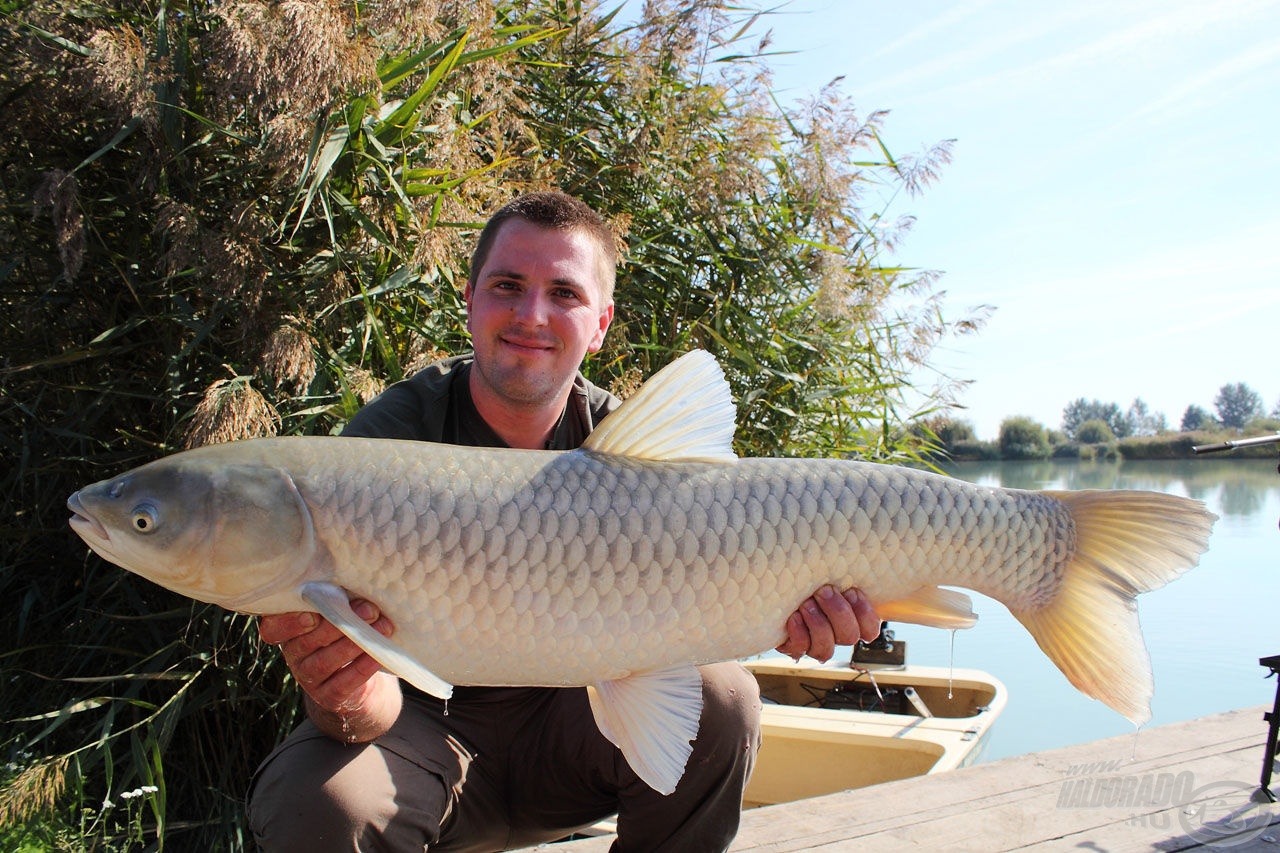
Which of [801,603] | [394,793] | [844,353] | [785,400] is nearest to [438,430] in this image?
[394,793]

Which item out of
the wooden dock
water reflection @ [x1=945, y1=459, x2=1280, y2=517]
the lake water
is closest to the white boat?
the wooden dock

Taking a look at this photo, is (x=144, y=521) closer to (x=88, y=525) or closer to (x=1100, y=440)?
(x=88, y=525)

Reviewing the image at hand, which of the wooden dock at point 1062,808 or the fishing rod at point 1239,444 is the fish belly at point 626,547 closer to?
the wooden dock at point 1062,808

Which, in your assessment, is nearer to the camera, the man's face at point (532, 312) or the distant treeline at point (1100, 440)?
the man's face at point (532, 312)

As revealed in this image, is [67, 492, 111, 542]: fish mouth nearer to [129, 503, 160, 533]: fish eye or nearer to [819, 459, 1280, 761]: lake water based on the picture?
[129, 503, 160, 533]: fish eye

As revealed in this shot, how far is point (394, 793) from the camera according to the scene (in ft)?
5.27

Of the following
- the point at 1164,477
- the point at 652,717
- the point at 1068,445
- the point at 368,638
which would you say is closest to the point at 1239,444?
the point at 652,717

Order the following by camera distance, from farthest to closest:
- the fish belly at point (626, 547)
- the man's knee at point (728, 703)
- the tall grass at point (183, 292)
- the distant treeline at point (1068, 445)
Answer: the distant treeline at point (1068, 445), the tall grass at point (183, 292), the man's knee at point (728, 703), the fish belly at point (626, 547)

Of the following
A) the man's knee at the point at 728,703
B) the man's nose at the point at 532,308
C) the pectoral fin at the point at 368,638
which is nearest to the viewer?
the pectoral fin at the point at 368,638

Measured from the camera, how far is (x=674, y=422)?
5.09 feet

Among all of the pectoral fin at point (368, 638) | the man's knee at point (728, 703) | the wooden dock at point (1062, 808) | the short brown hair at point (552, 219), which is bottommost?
the wooden dock at point (1062, 808)

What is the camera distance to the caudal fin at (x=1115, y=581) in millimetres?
1489

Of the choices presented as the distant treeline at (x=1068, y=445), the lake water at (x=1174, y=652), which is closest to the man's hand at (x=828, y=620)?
the lake water at (x=1174, y=652)

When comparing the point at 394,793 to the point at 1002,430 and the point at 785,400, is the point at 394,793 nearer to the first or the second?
the point at 785,400
